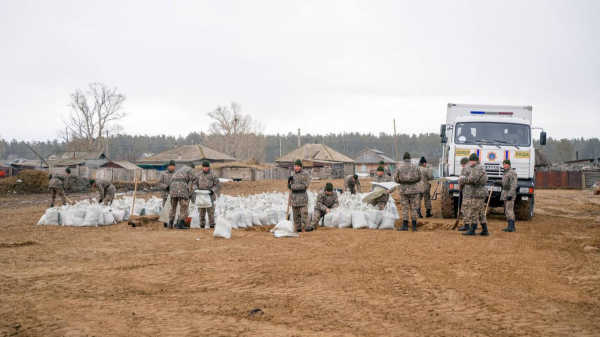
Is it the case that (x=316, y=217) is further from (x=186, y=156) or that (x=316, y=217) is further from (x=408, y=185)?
(x=186, y=156)

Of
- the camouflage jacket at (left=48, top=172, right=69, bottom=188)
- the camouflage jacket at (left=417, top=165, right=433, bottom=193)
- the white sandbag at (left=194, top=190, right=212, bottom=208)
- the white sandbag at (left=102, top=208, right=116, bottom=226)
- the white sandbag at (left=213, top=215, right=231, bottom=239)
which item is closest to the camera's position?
the white sandbag at (left=213, top=215, right=231, bottom=239)

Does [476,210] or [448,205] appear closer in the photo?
[476,210]

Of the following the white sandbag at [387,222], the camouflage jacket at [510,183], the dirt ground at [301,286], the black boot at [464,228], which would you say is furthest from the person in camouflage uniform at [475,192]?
the white sandbag at [387,222]

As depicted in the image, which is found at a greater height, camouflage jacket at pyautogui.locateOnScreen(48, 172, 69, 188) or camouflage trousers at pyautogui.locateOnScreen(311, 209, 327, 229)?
camouflage jacket at pyautogui.locateOnScreen(48, 172, 69, 188)

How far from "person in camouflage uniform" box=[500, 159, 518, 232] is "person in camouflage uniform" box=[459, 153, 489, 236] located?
3.81 ft

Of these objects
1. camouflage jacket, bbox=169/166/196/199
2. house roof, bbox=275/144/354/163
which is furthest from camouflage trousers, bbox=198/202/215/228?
house roof, bbox=275/144/354/163

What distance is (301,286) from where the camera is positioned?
5855 millimetres

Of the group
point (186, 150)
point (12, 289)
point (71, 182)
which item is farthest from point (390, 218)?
point (186, 150)

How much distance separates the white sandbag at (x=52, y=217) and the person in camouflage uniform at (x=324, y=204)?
6.71 meters

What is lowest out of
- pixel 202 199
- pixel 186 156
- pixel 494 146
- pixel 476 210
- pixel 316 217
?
pixel 316 217

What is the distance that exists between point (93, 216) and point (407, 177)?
314 inches

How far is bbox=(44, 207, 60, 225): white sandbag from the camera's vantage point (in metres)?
12.5

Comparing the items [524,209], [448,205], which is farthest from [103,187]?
[524,209]

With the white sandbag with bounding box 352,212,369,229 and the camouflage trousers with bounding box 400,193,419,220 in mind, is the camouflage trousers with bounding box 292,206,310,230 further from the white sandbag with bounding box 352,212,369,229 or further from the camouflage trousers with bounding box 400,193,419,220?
the camouflage trousers with bounding box 400,193,419,220
